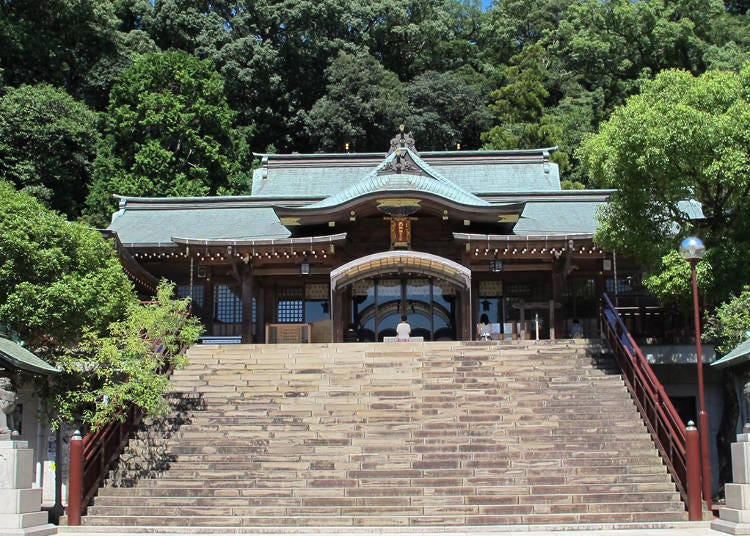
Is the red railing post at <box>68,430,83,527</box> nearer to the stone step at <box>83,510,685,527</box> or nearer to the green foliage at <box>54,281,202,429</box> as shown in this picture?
the green foliage at <box>54,281,202,429</box>

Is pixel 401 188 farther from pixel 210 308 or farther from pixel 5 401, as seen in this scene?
pixel 5 401

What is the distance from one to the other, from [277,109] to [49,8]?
13.3 meters

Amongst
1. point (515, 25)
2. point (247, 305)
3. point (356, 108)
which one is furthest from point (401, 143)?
point (515, 25)

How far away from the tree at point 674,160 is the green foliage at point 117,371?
891 cm

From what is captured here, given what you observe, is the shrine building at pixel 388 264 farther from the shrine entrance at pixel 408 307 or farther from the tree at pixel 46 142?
the tree at pixel 46 142

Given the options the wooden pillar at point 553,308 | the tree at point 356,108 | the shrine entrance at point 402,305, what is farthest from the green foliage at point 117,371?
the tree at point 356,108

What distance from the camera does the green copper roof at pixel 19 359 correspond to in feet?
39.9

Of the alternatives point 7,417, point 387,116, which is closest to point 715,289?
point 7,417

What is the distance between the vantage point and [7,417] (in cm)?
1248

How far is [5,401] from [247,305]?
10389mm

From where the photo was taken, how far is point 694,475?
41.9 feet

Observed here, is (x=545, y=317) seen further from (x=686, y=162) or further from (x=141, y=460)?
(x=141, y=460)

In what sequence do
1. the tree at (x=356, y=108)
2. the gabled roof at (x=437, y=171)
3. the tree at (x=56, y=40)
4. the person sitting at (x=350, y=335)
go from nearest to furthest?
the person sitting at (x=350, y=335)
the gabled roof at (x=437, y=171)
the tree at (x=56, y=40)
the tree at (x=356, y=108)

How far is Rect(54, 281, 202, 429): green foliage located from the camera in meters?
13.9
